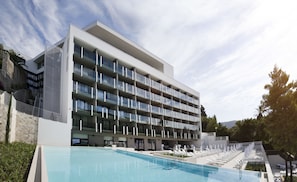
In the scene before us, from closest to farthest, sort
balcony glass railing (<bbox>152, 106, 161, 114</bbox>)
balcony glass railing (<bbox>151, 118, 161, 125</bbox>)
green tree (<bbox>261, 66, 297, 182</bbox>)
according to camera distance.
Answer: green tree (<bbox>261, 66, 297, 182</bbox>) < balcony glass railing (<bbox>151, 118, 161, 125</bbox>) < balcony glass railing (<bbox>152, 106, 161, 114</bbox>)

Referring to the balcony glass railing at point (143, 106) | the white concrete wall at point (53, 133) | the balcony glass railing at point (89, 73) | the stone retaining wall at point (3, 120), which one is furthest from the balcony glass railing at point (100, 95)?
the stone retaining wall at point (3, 120)

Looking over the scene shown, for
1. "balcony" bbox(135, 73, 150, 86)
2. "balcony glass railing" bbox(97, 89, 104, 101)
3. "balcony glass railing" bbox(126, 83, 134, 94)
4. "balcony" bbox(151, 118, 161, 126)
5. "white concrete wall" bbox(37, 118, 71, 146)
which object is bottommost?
"white concrete wall" bbox(37, 118, 71, 146)

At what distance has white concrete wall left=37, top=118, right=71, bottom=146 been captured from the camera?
21.3m

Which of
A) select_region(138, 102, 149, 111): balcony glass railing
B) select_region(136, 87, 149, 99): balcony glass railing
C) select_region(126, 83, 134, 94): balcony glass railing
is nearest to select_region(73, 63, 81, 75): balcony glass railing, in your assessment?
select_region(126, 83, 134, 94): balcony glass railing

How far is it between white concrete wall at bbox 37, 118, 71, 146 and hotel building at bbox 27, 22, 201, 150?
0.50 ft

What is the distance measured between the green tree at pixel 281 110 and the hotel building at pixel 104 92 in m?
17.3

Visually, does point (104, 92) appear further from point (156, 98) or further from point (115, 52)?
point (156, 98)

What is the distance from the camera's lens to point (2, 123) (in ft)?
50.1

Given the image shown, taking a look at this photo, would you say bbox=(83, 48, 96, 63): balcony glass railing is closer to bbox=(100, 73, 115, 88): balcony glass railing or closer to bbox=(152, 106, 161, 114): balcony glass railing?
bbox=(100, 73, 115, 88): balcony glass railing

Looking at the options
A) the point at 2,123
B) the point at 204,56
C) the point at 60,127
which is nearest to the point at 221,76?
the point at 204,56

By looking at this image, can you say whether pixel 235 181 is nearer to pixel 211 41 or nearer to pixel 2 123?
pixel 211 41

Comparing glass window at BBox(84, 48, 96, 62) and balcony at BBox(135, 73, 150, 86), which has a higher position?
glass window at BBox(84, 48, 96, 62)

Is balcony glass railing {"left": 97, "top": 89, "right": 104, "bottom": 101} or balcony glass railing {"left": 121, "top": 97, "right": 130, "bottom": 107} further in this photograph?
balcony glass railing {"left": 121, "top": 97, "right": 130, "bottom": 107}

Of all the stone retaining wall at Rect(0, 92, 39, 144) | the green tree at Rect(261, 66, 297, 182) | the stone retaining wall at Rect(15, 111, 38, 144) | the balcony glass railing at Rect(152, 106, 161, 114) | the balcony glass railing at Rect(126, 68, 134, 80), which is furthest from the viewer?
the balcony glass railing at Rect(152, 106, 161, 114)
